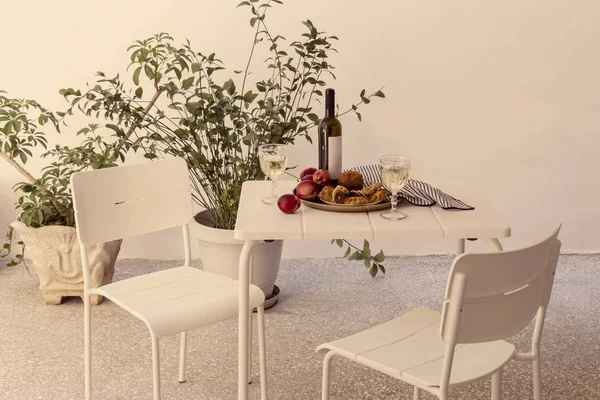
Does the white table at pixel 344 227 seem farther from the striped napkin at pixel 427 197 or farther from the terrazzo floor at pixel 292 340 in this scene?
the terrazzo floor at pixel 292 340

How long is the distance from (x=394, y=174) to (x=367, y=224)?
14 cm

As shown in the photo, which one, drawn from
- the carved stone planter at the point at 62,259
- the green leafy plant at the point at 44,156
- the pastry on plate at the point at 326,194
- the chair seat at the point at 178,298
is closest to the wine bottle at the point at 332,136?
the pastry on plate at the point at 326,194

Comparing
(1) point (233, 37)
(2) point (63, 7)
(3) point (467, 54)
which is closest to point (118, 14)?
(2) point (63, 7)

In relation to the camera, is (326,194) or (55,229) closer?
(326,194)

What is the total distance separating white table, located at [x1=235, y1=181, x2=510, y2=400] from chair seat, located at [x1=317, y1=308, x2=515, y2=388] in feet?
0.74

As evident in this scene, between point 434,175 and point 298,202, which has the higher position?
point 298,202

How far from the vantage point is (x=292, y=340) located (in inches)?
121

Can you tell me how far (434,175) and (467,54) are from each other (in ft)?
1.83

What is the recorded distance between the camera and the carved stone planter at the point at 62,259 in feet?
10.9

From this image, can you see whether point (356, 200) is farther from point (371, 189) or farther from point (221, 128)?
point (221, 128)

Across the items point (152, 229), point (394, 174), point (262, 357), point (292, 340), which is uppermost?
point (394, 174)

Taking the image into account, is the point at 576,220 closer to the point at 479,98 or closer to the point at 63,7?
the point at 479,98

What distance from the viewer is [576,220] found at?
397 cm

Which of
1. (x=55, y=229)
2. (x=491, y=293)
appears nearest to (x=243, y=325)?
(x=491, y=293)
